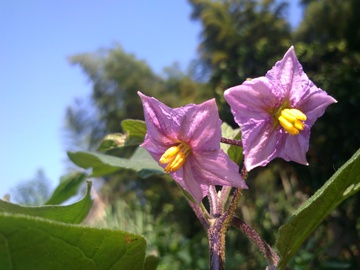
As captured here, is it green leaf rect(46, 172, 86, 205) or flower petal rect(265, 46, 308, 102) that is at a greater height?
green leaf rect(46, 172, 86, 205)

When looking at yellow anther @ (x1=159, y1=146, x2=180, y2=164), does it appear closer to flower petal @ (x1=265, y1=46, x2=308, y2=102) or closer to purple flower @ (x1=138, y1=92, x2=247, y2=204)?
purple flower @ (x1=138, y1=92, x2=247, y2=204)

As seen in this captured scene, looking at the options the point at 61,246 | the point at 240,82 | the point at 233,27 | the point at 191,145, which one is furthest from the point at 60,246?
the point at 233,27

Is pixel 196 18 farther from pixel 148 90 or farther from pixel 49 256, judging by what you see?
pixel 49 256

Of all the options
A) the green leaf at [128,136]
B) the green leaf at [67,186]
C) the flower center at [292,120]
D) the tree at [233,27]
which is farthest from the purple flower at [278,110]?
the tree at [233,27]

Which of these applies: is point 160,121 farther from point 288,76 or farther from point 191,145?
point 288,76

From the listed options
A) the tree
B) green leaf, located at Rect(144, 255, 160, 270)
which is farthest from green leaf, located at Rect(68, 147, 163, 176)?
the tree

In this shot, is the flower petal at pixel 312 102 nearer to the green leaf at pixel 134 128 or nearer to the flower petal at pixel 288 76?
the flower petal at pixel 288 76
